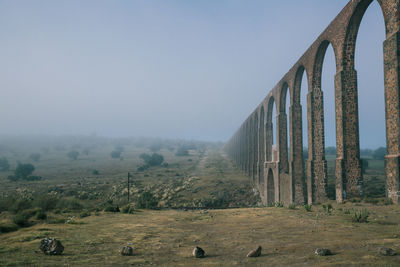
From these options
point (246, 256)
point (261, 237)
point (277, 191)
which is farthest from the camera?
point (277, 191)

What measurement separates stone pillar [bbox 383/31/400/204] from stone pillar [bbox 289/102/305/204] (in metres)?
7.84

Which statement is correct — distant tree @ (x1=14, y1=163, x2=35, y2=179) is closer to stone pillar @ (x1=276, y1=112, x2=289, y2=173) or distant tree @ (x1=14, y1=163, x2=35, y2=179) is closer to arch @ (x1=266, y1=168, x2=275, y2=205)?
arch @ (x1=266, y1=168, x2=275, y2=205)

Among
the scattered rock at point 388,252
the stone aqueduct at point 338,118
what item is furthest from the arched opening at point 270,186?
the scattered rock at point 388,252

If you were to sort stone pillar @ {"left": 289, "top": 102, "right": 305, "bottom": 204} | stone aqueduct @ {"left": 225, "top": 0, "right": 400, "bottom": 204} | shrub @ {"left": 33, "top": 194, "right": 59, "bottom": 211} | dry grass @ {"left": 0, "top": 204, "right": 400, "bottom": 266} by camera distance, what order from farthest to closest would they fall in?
stone pillar @ {"left": 289, "top": 102, "right": 305, "bottom": 204}, shrub @ {"left": 33, "top": 194, "right": 59, "bottom": 211}, stone aqueduct @ {"left": 225, "top": 0, "right": 400, "bottom": 204}, dry grass @ {"left": 0, "top": 204, "right": 400, "bottom": 266}

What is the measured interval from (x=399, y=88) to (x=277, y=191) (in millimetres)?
12507

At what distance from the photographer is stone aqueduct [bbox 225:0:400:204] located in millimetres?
8500

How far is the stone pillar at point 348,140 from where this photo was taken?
36.7 ft

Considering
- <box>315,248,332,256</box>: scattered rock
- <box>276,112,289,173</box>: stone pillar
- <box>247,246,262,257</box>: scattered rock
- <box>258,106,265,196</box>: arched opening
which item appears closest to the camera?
<box>315,248,332,256</box>: scattered rock

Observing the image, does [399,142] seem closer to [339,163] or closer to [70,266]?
[339,163]

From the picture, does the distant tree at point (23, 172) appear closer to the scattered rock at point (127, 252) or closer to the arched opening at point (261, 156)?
the arched opening at point (261, 156)

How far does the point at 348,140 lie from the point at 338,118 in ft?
3.39

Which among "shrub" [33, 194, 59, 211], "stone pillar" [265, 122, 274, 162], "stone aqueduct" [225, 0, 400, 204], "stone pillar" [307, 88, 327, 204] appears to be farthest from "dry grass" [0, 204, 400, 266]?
"stone pillar" [265, 122, 274, 162]

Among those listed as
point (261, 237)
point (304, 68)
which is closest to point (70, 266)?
point (261, 237)

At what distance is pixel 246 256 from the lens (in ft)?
16.7
